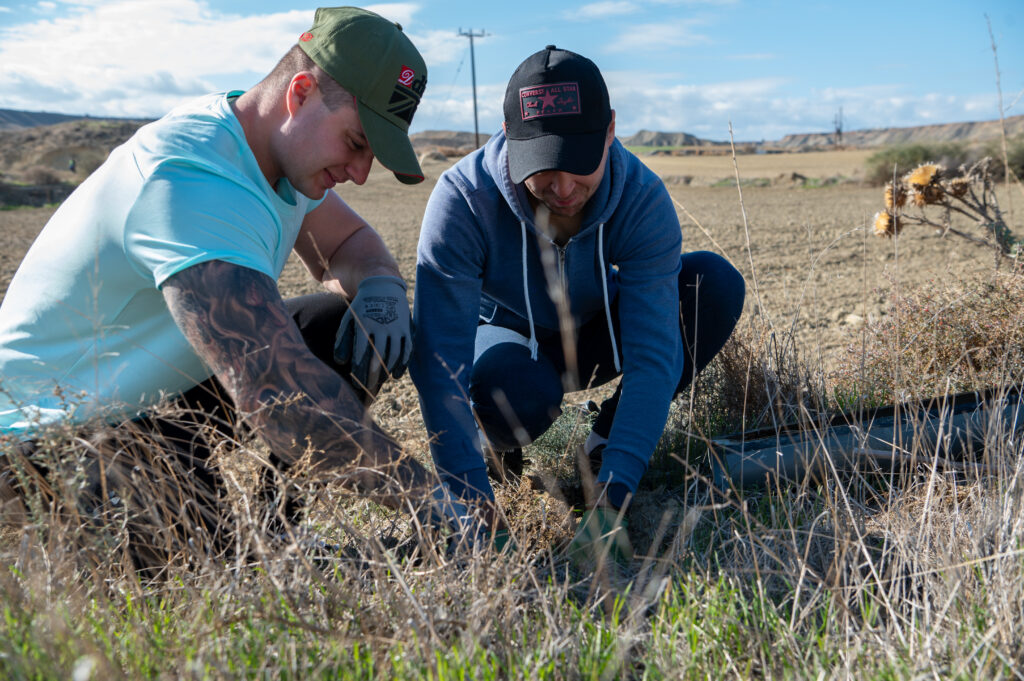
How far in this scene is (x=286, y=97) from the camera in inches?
88.2

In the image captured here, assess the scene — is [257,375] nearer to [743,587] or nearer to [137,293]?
[137,293]

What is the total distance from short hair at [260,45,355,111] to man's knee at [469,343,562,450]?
1.01 m

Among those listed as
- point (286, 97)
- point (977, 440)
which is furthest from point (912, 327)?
point (286, 97)

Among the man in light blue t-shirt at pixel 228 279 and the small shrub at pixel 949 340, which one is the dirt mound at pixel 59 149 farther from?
the small shrub at pixel 949 340

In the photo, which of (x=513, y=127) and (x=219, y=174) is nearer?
(x=219, y=174)

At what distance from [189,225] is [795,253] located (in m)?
8.57

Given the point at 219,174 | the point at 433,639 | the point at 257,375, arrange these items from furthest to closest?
the point at 219,174, the point at 257,375, the point at 433,639

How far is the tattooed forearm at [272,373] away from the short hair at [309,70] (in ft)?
2.04

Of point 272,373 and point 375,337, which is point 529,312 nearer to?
point 375,337

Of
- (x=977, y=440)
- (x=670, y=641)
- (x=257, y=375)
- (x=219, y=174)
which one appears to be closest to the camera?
(x=670, y=641)

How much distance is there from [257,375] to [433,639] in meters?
0.73

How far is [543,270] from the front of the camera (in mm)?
2703

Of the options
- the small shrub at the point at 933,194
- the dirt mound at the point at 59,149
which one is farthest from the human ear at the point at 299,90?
the dirt mound at the point at 59,149

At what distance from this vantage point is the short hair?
2201 mm
